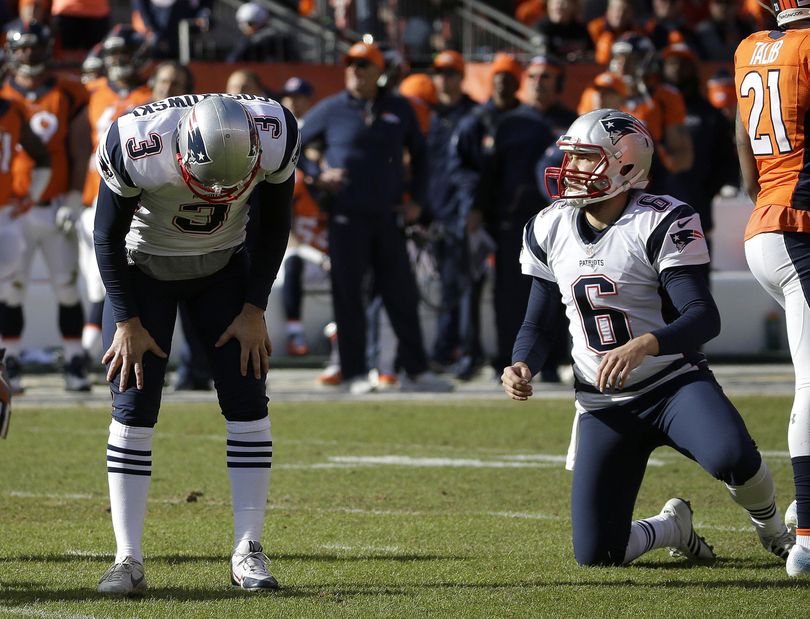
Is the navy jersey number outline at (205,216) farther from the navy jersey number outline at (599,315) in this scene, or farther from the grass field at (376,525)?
the navy jersey number outline at (599,315)

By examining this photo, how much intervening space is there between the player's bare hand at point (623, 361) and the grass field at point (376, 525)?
66cm

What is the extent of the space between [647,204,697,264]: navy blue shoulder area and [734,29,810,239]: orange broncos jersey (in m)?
0.38

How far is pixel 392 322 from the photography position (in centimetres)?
1109

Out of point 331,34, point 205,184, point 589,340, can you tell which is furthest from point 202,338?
point 331,34

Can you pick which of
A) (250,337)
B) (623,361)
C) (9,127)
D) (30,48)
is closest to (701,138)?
(30,48)

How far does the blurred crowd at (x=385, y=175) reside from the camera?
Answer: 11.0 meters

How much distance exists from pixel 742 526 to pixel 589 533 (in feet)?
3.90

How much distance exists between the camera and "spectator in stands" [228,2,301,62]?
51.9 feet

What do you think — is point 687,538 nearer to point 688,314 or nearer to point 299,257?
point 688,314

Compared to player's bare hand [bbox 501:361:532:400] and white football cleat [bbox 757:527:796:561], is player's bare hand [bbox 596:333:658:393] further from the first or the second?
white football cleat [bbox 757:527:796:561]

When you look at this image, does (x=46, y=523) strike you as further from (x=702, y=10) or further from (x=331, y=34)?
(x=702, y=10)

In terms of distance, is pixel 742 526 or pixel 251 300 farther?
pixel 742 526

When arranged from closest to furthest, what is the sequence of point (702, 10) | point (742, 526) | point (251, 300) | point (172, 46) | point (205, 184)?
1. point (205, 184)
2. point (251, 300)
3. point (742, 526)
4. point (172, 46)
5. point (702, 10)

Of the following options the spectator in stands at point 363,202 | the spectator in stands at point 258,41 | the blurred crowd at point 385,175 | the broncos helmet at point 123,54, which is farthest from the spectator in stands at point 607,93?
the spectator in stands at point 258,41
